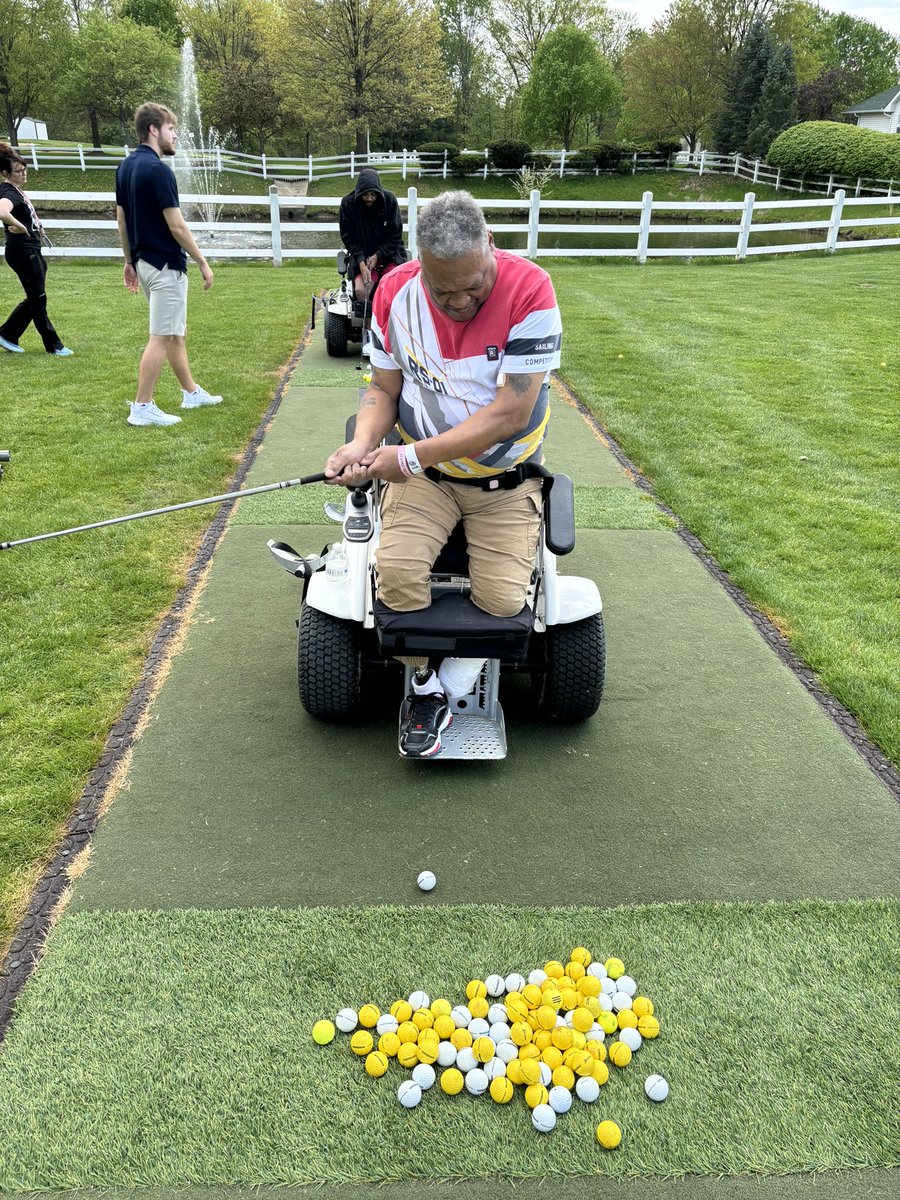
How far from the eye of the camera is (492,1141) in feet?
5.54

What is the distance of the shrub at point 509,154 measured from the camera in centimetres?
3281

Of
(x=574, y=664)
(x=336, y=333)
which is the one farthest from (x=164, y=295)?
(x=574, y=664)

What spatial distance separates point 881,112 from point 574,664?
2205 inches

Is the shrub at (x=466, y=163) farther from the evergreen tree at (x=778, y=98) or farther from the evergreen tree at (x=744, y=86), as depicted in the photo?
the evergreen tree at (x=744, y=86)

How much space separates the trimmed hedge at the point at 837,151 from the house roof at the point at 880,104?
2188 cm

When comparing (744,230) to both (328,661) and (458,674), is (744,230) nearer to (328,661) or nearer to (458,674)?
(458,674)

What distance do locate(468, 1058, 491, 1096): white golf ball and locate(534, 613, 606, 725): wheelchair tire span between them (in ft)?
4.37

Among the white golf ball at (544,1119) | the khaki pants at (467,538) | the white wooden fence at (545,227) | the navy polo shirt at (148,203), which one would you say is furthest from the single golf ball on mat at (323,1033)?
the white wooden fence at (545,227)

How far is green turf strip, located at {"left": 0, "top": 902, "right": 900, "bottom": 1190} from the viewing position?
5.42 ft

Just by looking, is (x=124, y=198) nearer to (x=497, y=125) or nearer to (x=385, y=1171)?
(x=385, y=1171)

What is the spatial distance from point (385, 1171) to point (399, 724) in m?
1.51

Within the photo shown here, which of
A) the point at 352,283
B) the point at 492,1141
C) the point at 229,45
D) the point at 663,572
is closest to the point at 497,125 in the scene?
the point at 229,45

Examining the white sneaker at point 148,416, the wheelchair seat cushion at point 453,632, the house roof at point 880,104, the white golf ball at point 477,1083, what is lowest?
the white golf ball at point 477,1083

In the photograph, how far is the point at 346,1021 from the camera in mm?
1904
